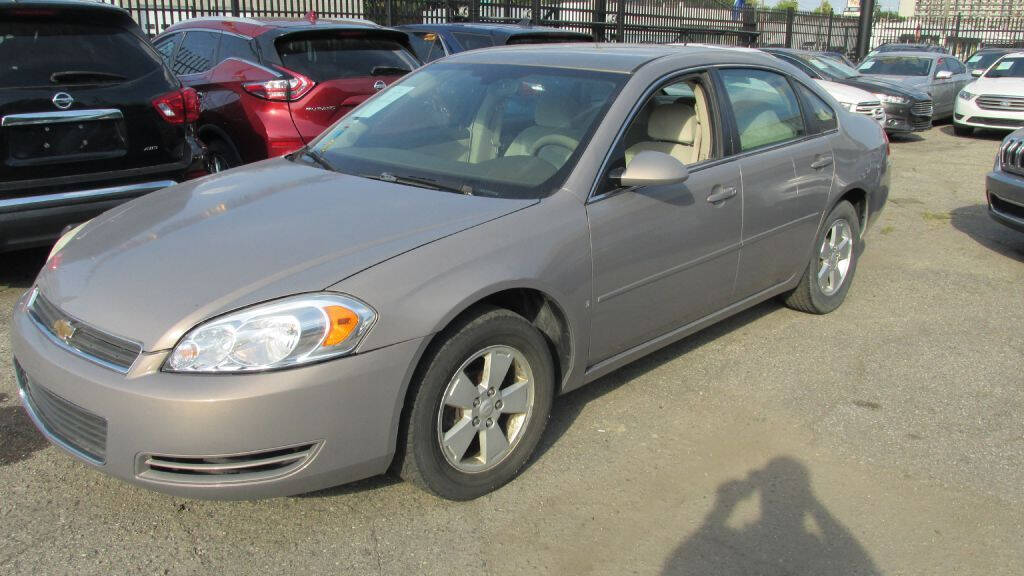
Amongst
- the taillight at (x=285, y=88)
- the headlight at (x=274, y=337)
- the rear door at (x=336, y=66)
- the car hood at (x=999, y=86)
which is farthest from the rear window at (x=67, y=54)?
the car hood at (x=999, y=86)

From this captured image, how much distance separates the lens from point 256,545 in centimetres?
303

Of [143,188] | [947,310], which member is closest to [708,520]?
[947,310]

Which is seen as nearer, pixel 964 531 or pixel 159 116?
pixel 964 531

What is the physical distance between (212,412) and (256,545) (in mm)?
613

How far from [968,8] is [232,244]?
57.3 m

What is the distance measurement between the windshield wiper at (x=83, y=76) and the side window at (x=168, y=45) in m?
3.02

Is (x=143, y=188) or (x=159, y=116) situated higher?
(x=159, y=116)

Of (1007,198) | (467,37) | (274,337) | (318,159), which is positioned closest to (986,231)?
(1007,198)

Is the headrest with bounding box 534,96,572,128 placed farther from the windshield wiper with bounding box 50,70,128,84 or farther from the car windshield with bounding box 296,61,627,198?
the windshield wiper with bounding box 50,70,128,84

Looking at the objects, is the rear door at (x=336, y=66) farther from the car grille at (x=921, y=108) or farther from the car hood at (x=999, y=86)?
the car hood at (x=999, y=86)

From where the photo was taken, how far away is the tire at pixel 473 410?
306cm

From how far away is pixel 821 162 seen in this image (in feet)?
16.9

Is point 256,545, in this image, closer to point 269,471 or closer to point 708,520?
point 269,471

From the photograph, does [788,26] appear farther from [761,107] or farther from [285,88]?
[761,107]
